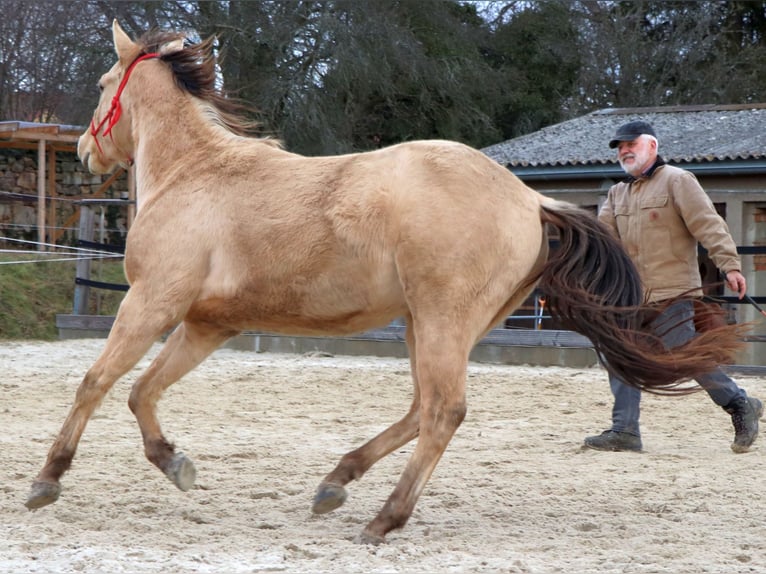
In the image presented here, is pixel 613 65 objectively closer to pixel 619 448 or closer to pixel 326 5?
pixel 326 5

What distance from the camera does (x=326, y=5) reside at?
2203 centimetres

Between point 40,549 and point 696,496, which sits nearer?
point 40,549

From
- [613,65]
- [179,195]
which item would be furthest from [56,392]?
[613,65]

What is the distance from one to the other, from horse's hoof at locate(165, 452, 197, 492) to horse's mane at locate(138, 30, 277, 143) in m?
1.70

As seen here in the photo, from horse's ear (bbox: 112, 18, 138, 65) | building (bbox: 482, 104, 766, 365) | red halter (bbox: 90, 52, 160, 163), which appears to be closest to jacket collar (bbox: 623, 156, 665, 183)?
red halter (bbox: 90, 52, 160, 163)

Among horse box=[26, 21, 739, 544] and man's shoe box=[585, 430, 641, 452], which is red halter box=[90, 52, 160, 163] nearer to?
horse box=[26, 21, 739, 544]

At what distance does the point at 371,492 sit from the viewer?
508cm

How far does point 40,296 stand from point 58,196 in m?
6.45

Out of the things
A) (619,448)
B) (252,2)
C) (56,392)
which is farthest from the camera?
(252,2)

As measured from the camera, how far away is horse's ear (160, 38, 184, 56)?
5.50 m

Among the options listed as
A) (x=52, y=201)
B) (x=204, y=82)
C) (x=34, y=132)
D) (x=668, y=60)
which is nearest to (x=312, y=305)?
(x=204, y=82)

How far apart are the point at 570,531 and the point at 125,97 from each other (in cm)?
Answer: 318

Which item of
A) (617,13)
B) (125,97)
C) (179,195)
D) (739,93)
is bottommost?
(179,195)

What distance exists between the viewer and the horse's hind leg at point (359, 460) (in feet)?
14.4
